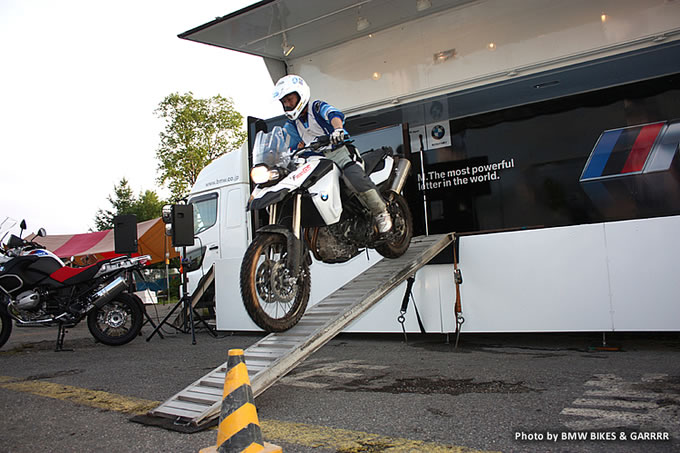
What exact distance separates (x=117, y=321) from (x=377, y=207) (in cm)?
484

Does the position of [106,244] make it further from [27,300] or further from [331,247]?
[331,247]

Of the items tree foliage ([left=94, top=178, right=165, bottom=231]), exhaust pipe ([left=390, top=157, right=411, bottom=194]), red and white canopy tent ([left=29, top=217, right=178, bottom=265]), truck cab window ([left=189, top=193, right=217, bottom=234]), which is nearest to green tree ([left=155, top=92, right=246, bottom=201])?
tree foliage ([left=94, top=178, right=165, bottom=231])

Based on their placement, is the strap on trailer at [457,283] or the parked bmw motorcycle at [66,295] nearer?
the strap on trailer at [457,283]

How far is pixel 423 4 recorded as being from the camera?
6836 millimetres

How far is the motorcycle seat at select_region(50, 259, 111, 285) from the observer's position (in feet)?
25.2

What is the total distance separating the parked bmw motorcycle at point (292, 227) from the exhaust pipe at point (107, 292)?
4003mm

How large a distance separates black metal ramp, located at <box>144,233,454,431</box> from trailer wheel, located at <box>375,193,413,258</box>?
15 centimetres

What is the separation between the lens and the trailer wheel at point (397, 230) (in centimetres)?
574

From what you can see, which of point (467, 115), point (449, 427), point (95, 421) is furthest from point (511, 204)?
point (95, 421)

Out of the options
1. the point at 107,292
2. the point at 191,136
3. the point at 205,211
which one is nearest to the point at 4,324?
the point at 107,292

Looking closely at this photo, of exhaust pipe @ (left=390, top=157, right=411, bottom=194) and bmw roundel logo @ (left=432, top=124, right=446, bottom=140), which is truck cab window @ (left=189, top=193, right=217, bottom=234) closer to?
bmw roundel logo @ (left=432, top=124, right=446, bottom=140)

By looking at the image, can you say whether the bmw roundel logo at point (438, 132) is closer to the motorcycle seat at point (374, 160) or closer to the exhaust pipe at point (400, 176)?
the exhaust pipe at point (400, 176)

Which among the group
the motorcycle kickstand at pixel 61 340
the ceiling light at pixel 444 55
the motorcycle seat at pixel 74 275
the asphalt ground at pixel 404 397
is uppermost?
the ceiling light at pixel 444 55

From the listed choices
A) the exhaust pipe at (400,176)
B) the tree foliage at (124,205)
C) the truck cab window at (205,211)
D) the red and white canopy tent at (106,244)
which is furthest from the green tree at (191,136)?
the exhaust pipe at (400,176)
